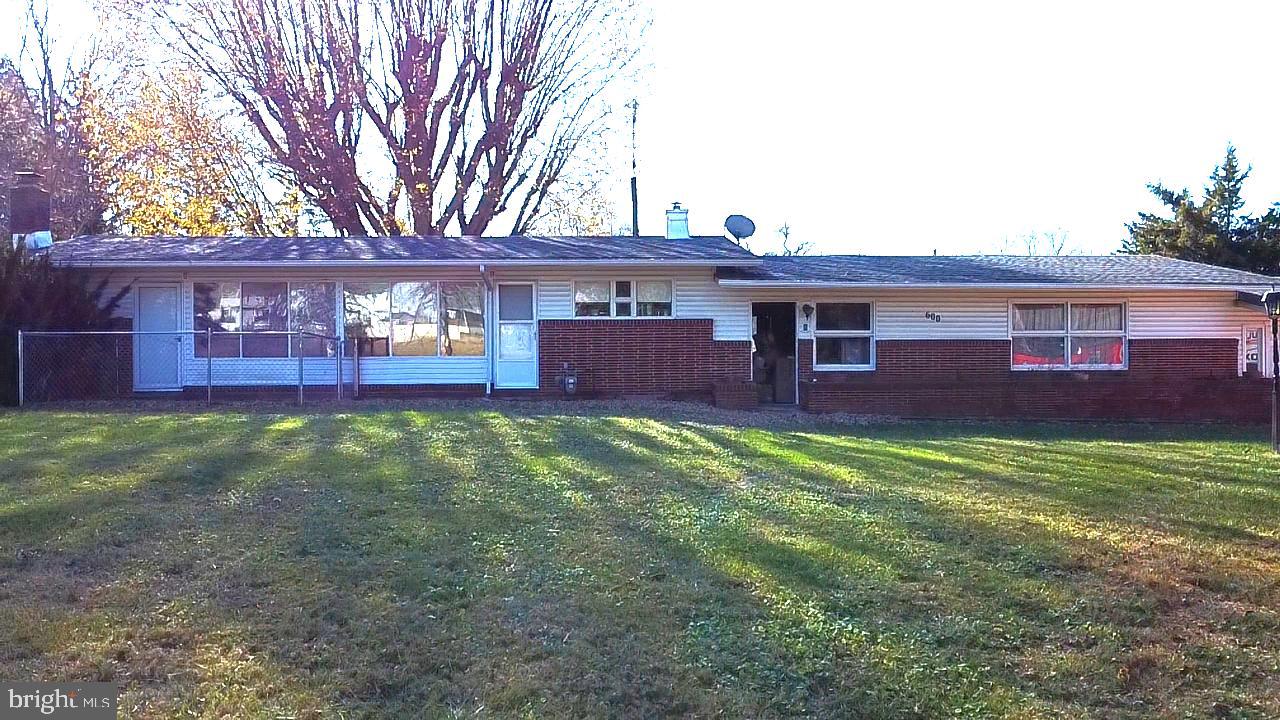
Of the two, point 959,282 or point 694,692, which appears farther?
point 959,282

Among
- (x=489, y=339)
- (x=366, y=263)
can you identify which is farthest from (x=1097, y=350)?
(x=366, y=263)

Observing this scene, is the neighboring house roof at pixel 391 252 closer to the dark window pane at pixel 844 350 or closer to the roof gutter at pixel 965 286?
the roof gutter at pixel 965 286

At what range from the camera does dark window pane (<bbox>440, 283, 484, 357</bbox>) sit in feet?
58.2

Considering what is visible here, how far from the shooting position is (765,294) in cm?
1812

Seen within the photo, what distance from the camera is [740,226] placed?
2120cm

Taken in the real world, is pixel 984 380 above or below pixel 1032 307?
below

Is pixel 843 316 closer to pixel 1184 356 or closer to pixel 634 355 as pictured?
Result: pixel 634 355

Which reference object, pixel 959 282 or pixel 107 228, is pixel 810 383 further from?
pixel 107 228

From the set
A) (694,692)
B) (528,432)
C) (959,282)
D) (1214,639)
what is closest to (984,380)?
(959,282)

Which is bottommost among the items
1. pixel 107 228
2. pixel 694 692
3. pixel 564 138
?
pixel 694 692

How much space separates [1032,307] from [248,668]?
16831 mm

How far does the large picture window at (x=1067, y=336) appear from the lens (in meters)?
18.7

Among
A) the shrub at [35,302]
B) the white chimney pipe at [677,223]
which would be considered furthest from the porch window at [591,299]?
the shrub at [35,302]

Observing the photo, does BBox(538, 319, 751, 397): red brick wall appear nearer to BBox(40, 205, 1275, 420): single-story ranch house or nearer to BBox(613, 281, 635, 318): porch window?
A: BBox(40, 205, 1275, 420): single-story ranch house
